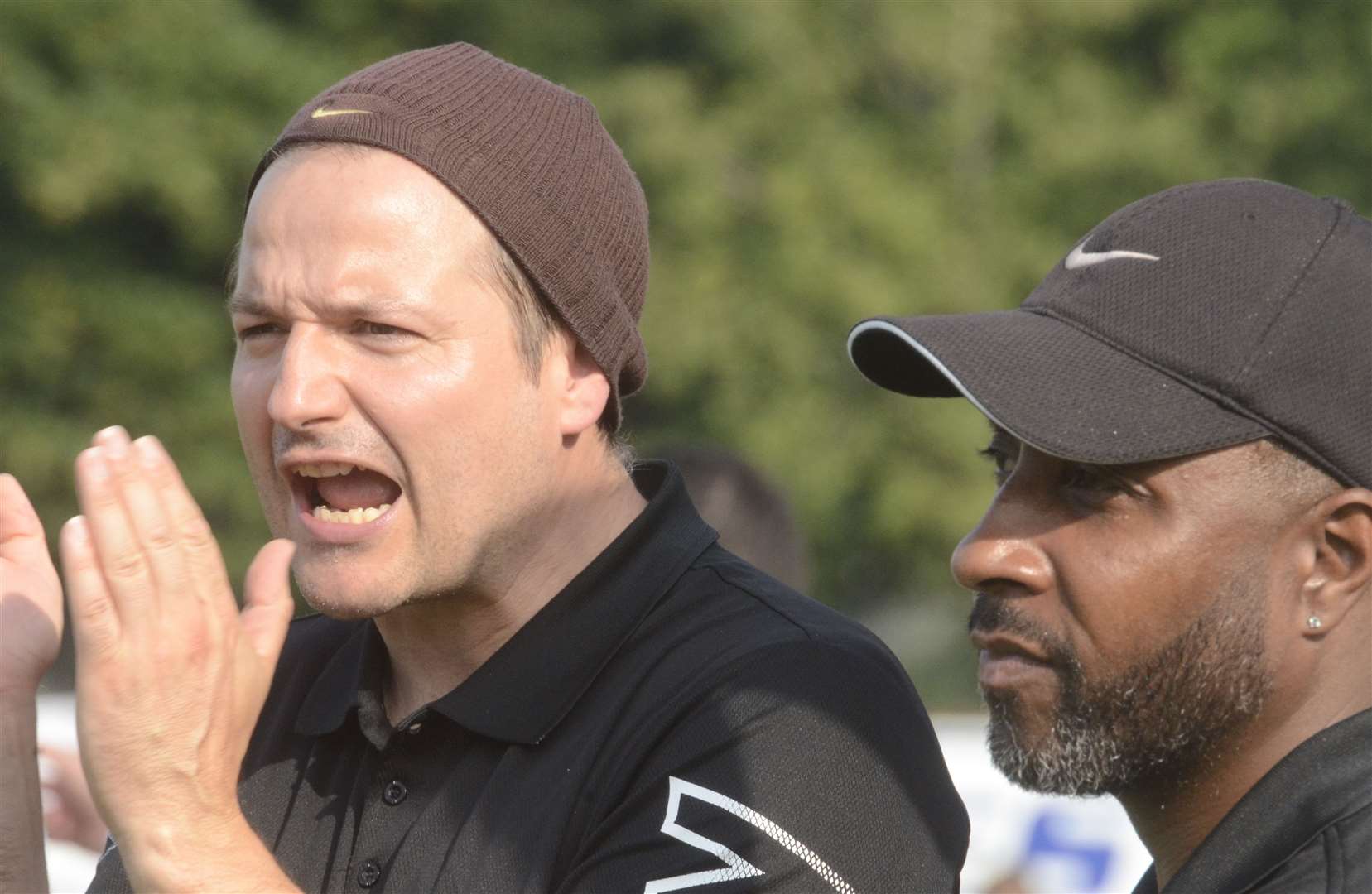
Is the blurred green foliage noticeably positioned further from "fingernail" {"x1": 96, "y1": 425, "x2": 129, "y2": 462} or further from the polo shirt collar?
"fingernail" {"x1": 96, "y1": 425, "x2": 129, "y2": 462}

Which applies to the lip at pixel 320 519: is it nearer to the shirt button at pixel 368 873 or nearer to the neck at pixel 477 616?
the neck at pixel 477 616

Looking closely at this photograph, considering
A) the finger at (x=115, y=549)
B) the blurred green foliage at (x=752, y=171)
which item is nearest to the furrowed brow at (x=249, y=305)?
the finger at (x=115, y=549)

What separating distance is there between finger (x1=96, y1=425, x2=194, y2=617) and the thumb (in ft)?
0.39

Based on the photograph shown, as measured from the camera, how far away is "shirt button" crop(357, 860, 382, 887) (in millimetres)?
2496

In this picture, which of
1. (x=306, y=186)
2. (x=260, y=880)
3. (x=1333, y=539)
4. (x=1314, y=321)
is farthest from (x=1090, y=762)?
(x=306, y=186)

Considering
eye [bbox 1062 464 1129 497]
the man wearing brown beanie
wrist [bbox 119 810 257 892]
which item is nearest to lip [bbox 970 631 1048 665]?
the man wearing brown beanie

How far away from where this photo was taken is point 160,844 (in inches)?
82.7

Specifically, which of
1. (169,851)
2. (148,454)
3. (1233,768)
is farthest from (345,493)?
(1233,768)

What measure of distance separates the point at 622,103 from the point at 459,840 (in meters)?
10.1

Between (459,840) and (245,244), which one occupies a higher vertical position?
(245,244)

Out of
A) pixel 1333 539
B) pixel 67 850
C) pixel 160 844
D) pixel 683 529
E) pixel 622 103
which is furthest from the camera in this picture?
pixel 622 103

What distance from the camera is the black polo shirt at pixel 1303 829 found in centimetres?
203

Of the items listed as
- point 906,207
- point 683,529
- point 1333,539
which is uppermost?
point 1333,539

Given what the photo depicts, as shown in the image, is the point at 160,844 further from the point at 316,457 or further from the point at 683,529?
the point at 683,529
